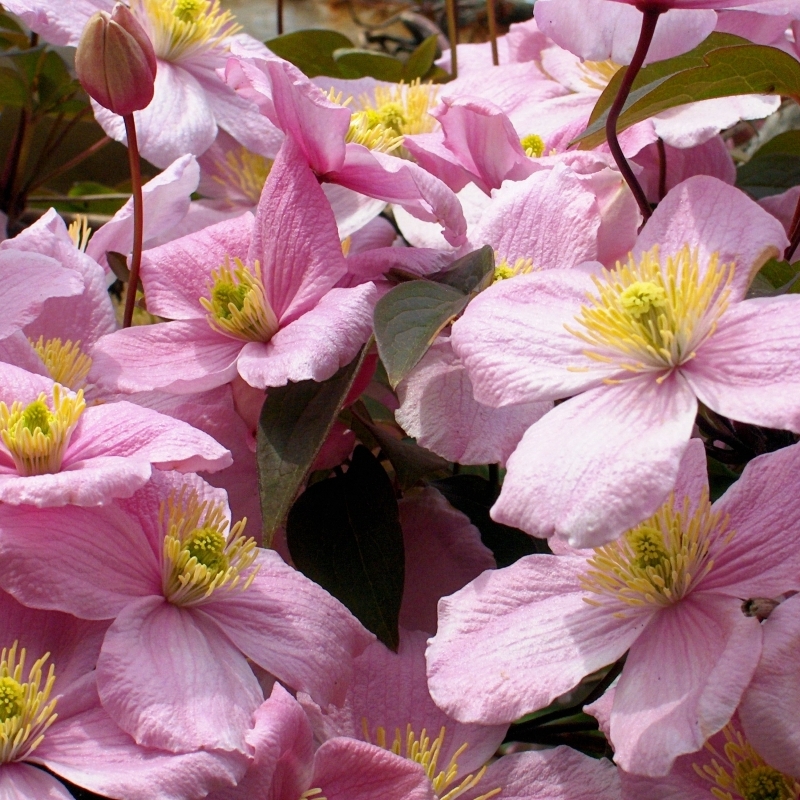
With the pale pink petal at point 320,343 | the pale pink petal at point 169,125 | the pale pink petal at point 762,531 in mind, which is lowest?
the pale pink petal at point 762,531

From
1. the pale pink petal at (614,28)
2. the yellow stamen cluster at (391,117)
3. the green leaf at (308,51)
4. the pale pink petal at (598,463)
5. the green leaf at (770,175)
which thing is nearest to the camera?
the pale pink petal at (598,463)

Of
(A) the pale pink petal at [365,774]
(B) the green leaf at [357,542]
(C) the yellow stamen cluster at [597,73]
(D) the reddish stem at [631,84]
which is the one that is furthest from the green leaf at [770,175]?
(A) the pale pink petal at [365,774]

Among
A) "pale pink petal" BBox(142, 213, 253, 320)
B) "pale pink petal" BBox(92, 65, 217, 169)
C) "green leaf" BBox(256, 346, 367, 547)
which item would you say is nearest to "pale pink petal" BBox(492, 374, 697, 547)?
"green leaf" BBox(256, 346, 367, 547)

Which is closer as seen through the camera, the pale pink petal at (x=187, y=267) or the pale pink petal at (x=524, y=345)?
the pale pink petal at (x=524, y=345)

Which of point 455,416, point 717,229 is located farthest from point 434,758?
point 717,229

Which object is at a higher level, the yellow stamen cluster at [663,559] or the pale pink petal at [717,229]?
the pale pink petal at [717,229]

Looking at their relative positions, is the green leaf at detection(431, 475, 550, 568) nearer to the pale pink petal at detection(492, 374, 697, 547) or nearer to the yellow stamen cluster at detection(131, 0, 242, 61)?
the pale pink petal at detection(492, 374, 697, 547)

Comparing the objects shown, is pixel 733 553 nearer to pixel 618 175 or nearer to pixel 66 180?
pixel 618 175

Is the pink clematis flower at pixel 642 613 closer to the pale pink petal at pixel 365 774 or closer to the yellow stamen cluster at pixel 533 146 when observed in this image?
the pale pink petal at pixel 365 774

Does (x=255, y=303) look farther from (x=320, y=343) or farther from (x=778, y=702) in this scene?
(x=778, y=702)
